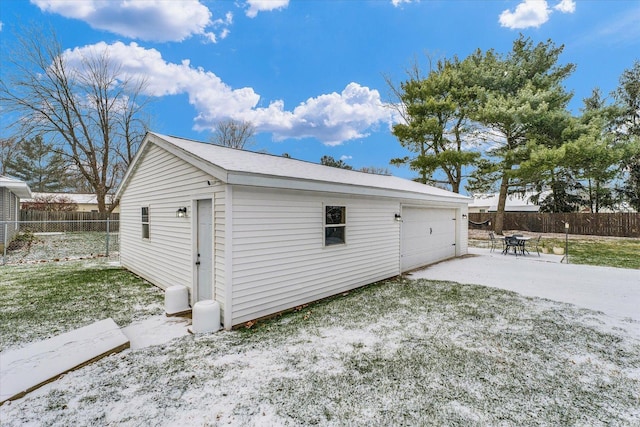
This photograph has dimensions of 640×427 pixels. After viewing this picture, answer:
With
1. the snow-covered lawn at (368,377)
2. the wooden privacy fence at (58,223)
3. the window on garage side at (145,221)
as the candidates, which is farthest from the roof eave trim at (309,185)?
the wooden privacy fence at (58,223)

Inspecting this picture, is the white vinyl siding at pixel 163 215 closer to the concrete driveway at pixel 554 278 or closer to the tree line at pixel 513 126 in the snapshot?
the concrete driveway at pixel 554 278

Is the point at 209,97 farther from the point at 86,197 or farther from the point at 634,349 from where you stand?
the point at 634,349

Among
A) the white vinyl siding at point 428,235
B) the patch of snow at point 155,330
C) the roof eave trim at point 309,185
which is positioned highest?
the roof eave trim at point 309,185

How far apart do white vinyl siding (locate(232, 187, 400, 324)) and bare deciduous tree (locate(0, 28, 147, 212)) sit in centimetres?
1830

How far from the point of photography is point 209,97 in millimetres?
22016

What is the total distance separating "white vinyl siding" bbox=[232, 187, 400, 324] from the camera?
14.4 feet

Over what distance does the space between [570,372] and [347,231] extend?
3.94 meters

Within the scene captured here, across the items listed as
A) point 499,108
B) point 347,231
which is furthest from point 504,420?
point 499,108

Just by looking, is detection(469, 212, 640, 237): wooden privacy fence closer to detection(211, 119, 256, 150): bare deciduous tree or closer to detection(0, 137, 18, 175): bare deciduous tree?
detection(211, 119, 256, 150): bare deciduous tree

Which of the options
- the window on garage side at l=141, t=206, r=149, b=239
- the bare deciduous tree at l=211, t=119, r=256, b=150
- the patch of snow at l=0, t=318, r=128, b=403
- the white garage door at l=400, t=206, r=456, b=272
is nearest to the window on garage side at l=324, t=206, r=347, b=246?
the white garage door at l=400, t=206, r=456, b=272

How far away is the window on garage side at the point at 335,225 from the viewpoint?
5.78 metres

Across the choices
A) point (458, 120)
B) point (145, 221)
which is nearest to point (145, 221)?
point (145, 221)

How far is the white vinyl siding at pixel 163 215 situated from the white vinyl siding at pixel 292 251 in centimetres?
43

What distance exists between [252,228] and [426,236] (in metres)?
6.74
